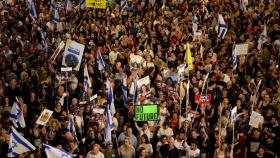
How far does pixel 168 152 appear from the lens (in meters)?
13.2

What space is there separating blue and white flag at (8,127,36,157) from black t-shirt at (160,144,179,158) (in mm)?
2879

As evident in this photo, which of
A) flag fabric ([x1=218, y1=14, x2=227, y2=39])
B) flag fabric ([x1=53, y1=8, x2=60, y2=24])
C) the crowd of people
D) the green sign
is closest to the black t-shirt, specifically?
the crowd of people

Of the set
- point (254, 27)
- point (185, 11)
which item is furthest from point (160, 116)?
point (185, 11)

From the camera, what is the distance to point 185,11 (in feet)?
74.3

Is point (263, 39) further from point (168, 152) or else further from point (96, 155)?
point (96, 155)

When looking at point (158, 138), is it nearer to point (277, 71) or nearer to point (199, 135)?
point (199, 135)

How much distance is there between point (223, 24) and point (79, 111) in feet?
23.3

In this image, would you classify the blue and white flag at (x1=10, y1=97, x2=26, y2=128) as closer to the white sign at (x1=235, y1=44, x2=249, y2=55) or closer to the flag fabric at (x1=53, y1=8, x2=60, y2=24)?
the white sign at (x1=235, y1=44, x2=249, y2=55)

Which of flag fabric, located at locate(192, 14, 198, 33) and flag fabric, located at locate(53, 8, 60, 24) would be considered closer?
flag fabric, located at locate(192, 14, 198, 33)

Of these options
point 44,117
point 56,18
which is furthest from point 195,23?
point 44,117

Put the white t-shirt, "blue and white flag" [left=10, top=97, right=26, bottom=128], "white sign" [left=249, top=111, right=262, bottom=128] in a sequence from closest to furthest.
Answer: the white t-shirt → "blue and white flag" [left=10, top=97, right=26, bottom=128] → "white sign" [left=249, top=111, right=262, bottom=128]

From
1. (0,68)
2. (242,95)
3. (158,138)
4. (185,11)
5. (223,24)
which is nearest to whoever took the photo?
(158,138)

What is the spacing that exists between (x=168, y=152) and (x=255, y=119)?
2288 mm

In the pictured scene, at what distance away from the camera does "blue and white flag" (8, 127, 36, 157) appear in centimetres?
1181
